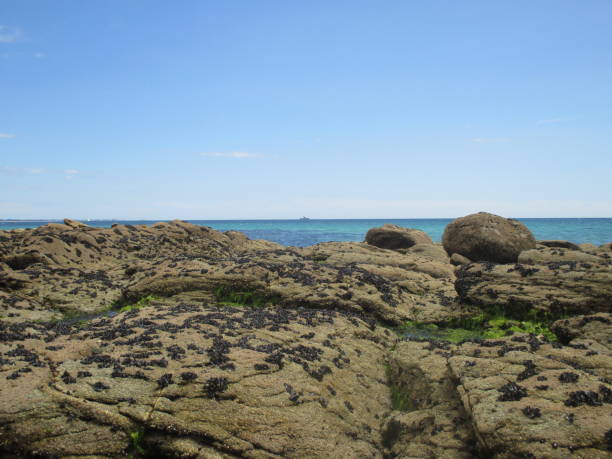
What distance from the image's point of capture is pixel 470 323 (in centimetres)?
1877

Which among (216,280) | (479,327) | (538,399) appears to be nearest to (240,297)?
(216,280)

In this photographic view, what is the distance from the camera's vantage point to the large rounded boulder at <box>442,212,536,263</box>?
30.3 metres

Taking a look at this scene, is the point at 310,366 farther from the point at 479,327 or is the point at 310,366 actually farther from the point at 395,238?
the point at 395,238

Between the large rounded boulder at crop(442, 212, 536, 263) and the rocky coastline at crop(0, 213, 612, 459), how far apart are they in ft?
23.9

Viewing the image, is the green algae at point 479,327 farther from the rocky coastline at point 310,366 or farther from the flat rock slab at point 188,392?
the flat rock slab at point 188,392

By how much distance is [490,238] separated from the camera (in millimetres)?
30750

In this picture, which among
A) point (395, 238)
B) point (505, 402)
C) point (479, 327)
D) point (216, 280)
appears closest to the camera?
point (505, 402)

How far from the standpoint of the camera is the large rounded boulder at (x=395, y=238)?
41944 millimetres

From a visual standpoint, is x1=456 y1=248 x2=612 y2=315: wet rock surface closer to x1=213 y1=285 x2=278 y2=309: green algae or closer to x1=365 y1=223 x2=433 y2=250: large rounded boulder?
x1=213 y1=285 x2=278 y2=309: green algae

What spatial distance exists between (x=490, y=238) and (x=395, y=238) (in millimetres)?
13184

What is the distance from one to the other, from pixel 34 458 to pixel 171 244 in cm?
3210

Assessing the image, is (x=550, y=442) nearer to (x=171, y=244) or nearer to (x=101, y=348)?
(x=101, y=348)

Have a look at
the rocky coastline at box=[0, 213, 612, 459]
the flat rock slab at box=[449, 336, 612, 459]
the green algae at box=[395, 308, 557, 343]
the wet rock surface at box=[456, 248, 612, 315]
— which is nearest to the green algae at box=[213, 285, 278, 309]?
the rocky coastline at box=[0, 213, 612, 459]

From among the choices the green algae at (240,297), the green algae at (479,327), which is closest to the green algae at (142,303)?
the green algae at (240,297)
